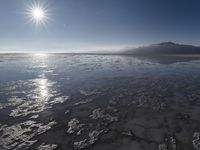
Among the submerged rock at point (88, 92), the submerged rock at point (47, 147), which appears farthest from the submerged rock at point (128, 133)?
the submerged rock at point (88, 92)

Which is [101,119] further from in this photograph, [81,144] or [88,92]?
[88,92]

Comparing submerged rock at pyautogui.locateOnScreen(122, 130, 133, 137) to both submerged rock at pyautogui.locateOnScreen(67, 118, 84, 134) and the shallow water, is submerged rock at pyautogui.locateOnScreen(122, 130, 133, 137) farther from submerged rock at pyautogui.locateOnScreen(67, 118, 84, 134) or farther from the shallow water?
submerged rock at pyautogui.locateOnScreen(67, 118, 84, 134)

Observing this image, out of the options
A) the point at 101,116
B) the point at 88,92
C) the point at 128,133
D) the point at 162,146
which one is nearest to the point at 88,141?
the point at 128,133

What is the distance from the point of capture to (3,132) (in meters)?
6.82

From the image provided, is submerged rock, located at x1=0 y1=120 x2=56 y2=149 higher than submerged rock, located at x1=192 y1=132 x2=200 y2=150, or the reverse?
submerged rock, located at x1=192 y1=132 x2=200 y2=150

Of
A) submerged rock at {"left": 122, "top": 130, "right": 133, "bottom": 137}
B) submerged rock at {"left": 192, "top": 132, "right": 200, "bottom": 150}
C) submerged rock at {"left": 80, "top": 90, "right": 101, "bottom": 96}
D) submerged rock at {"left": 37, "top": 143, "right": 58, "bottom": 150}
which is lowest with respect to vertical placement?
submerged rock at {"left": 37, "top": 143, "right": 58, "bottom": 150}

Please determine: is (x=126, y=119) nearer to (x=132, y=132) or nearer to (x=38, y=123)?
(x=132, y=132)

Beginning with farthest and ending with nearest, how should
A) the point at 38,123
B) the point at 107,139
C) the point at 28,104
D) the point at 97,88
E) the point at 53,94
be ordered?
the point at 97,88 → the point at 53,94 → the point at 28,104 → the point at 38,123 → the point at 107,139

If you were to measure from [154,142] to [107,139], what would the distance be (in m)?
1.87

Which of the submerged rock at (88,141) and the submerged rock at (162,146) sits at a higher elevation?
the submerged rock at (162,146)

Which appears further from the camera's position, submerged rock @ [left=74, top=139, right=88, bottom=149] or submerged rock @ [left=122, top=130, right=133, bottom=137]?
submerged rock @ [left=122, top=130, right=133, bottom=137]

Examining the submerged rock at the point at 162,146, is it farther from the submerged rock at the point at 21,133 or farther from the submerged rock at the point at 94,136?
the submerged rock at the point at 21,133

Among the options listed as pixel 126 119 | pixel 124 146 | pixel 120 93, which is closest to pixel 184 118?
pixel 126 119

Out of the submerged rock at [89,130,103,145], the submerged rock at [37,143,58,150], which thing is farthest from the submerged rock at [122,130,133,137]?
the submerged rock at [37,143,58,150]
